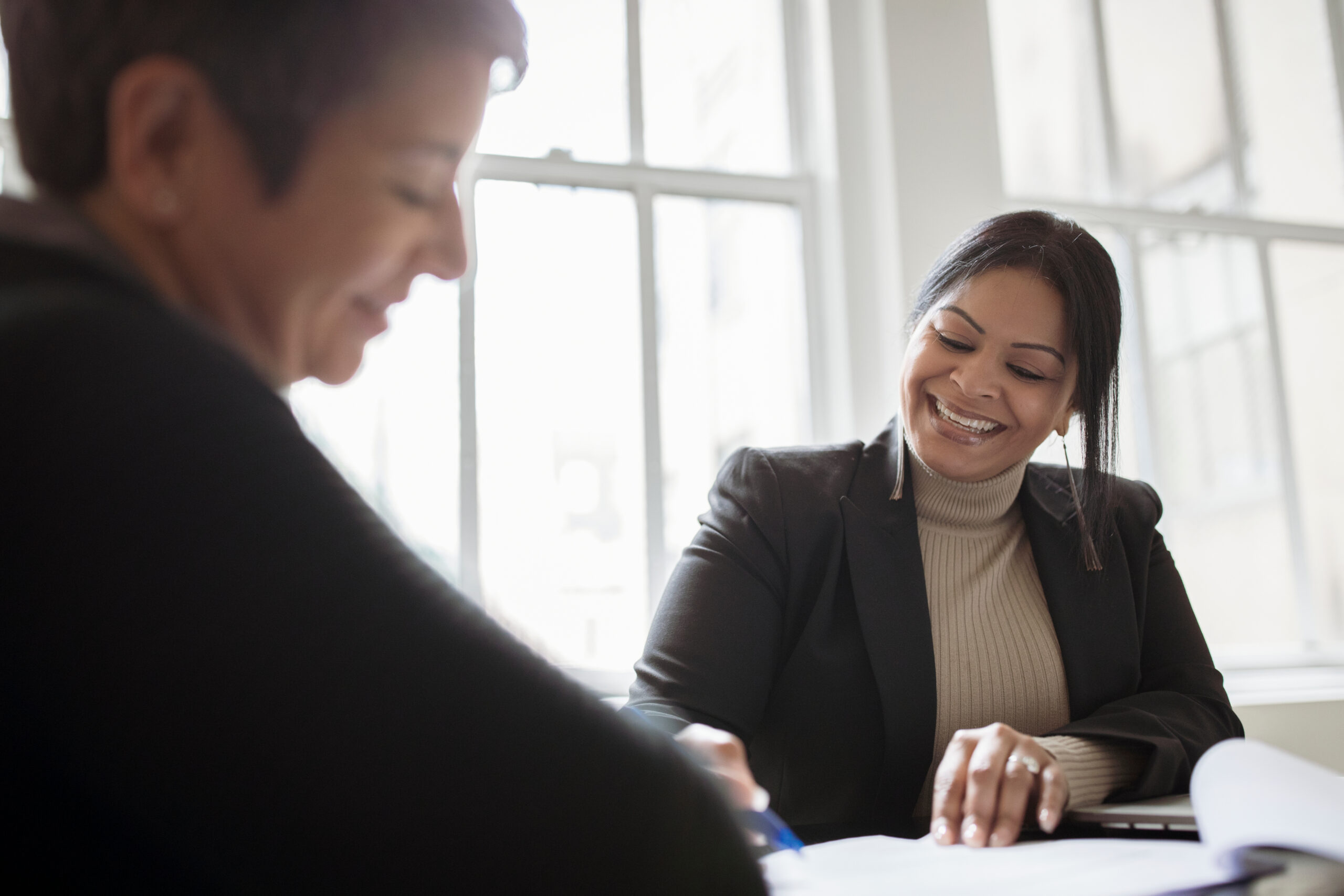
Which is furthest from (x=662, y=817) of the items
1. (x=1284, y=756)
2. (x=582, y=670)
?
(x=582, y=670)

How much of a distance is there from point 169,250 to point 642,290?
1838 mm

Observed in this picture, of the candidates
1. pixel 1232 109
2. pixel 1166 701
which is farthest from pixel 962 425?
pixel 1232 109

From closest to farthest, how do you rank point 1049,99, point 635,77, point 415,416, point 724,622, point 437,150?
1. point 437,150
2. point 724,622
3. point 415,416
4. point 635,77
5. point 1049,99

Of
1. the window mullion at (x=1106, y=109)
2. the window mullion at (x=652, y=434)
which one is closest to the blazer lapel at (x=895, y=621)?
the window mullion at (x=652, y=434)

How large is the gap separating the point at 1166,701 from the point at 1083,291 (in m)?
0.64

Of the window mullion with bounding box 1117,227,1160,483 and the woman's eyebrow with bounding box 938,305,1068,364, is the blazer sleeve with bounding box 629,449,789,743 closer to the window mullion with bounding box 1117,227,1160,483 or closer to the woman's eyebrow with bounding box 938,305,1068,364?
the woman's eyebrow with bounding box 938,305,1068,364

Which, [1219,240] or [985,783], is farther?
[1219,240]

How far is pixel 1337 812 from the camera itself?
0.60 m

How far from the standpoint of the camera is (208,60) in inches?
15.4

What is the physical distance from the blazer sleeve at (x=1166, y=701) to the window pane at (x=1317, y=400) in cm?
158

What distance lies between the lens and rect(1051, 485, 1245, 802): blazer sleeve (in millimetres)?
1159

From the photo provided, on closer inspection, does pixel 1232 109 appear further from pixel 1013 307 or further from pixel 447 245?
pixel 447 245

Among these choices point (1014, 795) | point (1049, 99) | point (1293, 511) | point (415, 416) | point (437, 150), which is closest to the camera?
point (437, 150)

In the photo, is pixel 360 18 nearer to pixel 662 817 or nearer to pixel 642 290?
pixel 662 817
